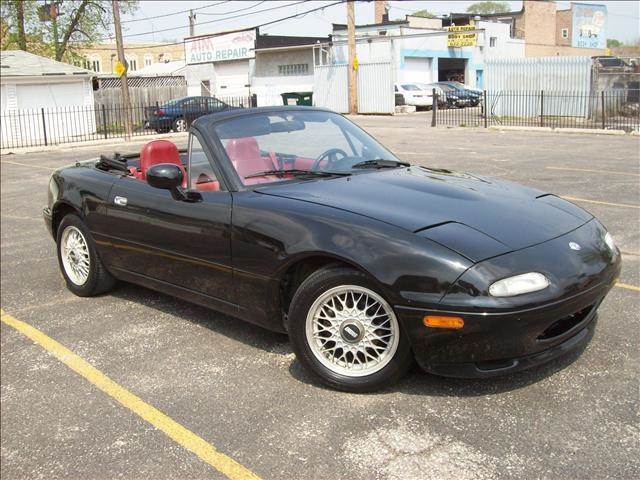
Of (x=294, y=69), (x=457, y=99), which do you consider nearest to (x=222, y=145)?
(x=457, y=99)

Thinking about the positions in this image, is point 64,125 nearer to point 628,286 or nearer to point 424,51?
point 424,51

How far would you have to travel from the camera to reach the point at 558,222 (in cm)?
376

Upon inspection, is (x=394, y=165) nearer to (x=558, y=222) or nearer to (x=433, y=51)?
(x=558, y=222)

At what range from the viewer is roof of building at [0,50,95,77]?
28.6 m

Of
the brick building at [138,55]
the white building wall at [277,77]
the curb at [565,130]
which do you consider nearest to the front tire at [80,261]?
the curb at [565,130]

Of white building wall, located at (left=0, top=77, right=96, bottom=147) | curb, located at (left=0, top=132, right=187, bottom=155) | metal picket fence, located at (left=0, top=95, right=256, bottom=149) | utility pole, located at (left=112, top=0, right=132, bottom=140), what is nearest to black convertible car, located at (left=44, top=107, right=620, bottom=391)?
curb, located at (left=0, top=132, right=187, bottom=155)

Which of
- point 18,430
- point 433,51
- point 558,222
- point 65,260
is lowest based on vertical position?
point 18,430

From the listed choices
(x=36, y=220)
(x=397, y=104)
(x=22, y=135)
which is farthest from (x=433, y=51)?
(x=36, y=220)

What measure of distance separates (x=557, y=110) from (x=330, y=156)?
72.0 ft

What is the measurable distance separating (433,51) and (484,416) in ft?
153

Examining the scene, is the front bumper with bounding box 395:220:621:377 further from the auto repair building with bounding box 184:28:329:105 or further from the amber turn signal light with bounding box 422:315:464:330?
the auto repair building with bounding box 184:28:329:105

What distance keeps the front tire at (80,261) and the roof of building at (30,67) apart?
25.3 meters

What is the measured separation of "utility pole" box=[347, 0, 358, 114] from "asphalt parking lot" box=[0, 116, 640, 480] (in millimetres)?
30157

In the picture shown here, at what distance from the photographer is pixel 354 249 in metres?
3.40
